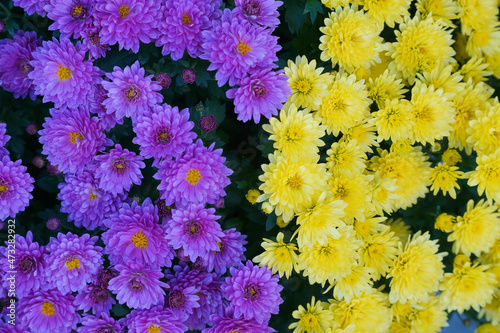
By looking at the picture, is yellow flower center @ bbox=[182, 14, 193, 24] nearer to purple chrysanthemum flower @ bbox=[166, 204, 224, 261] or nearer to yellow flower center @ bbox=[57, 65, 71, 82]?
yellow flower center @ bbox=[57, 65, 71, 82]

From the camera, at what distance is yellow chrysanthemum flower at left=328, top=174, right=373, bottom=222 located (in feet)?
4.86

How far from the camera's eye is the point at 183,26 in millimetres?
1271

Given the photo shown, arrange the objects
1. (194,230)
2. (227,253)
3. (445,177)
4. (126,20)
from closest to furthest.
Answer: (126,20) < (194,230) < (227,253) < (445,177)

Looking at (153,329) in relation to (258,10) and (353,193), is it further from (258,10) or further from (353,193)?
(258,10)

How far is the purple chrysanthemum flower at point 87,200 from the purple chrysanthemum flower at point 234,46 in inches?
21.5

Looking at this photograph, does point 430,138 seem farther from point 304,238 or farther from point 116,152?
point 116,152

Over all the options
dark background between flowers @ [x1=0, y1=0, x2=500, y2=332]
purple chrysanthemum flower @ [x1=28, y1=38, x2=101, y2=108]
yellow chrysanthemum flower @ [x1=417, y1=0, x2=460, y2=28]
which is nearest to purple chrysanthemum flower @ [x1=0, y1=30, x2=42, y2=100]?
dark background between flowers @ [x1=0, y1=0, x2=500, y2=332]

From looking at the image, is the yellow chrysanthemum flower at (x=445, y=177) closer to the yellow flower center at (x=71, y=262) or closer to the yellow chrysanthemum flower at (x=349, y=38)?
the yellow chrysanthemum flower at (x=349, y=38)

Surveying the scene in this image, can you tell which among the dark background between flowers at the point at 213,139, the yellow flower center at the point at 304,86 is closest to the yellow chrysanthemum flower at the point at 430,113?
the dark background between flowers at the point at 213,139

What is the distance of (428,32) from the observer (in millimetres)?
1599

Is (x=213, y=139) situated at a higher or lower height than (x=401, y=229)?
higher

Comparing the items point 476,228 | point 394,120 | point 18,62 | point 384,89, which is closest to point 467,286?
point 476,228

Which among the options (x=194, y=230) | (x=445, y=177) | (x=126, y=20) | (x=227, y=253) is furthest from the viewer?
(x=445, y=177)

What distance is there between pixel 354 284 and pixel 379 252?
0.17m
